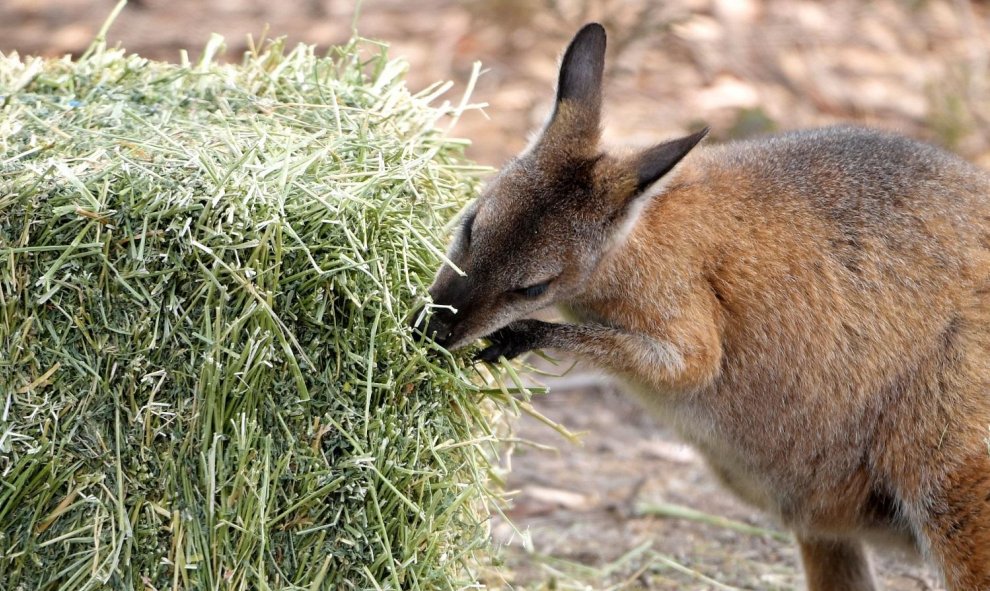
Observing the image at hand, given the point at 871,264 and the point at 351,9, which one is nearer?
the point at 871,264

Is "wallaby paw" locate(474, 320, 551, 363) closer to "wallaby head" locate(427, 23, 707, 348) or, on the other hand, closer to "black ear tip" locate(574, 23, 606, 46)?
"wallaby head" locate(427, 23, 707, 348)

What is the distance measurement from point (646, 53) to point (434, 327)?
26.9 feet

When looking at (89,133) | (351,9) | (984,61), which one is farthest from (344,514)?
(984,61)

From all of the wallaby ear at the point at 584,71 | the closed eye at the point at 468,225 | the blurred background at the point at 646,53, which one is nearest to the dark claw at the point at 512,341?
the closed eye at the point at 468,225

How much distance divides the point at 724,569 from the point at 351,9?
7138 millimetres

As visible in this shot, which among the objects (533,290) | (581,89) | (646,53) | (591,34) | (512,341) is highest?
(591,34)

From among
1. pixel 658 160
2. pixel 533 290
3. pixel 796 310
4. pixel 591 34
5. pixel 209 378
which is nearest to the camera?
pixel 209 378

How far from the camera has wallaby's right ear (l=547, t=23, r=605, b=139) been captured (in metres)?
4.66

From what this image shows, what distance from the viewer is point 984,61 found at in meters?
11.6

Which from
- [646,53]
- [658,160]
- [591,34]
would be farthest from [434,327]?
[646,53]

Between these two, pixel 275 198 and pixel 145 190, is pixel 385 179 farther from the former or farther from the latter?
pixel 145 190

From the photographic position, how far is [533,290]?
4.45 meters

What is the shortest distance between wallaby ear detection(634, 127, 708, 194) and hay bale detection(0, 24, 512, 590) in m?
0.98

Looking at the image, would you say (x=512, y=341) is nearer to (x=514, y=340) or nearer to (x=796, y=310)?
(x=514, y=340)
